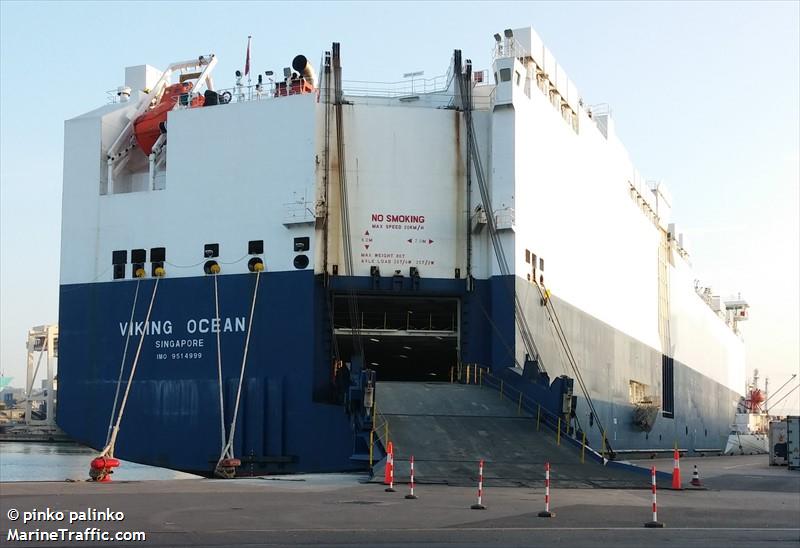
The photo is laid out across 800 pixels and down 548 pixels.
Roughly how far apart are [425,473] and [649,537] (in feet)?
26.3

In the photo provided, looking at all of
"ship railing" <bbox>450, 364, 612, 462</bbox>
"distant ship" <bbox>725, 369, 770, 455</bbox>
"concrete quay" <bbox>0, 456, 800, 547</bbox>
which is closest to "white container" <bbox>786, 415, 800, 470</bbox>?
"ship railing" <bbox>450, 364, 612, 462</bbox>

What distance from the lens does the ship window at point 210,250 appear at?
88.4 ft

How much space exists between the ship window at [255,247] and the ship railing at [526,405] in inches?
242

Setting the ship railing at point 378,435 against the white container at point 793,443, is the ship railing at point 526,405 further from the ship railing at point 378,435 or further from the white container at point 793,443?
the white container at point 793,443

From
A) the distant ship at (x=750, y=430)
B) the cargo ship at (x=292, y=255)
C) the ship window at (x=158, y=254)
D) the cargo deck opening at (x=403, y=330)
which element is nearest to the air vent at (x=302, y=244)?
the cargo ship at (x=292, y=255)

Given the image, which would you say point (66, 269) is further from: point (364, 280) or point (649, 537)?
point (649, 537)

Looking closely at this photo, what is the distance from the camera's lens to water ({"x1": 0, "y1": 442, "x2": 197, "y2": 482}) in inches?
1038

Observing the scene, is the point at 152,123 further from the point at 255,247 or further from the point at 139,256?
the point at 255,247

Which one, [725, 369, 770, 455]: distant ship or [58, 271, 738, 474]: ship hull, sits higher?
[58, 271, 738, 474]: ship hull

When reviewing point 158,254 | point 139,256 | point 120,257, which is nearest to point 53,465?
point 120,257

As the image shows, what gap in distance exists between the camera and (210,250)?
26984 millimetres

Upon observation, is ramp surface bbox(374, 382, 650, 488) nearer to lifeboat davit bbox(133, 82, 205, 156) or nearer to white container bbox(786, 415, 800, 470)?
lifeboat davit bbox(133, 82, 205, 156)

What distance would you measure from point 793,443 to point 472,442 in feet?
51.1

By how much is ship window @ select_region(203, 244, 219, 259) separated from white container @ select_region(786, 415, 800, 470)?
60.6 ft
